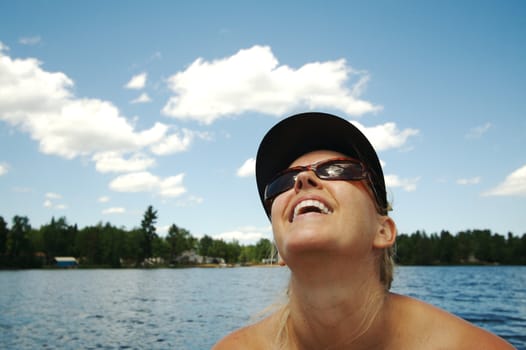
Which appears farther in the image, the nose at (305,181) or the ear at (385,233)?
the ear at (385,233)

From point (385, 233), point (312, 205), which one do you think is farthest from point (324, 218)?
point (385, 233)

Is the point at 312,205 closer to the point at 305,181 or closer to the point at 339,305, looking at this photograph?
the point at 305,181

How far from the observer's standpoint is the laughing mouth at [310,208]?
2.60 m

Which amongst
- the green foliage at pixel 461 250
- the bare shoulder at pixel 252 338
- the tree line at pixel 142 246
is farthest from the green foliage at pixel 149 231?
the bare shoulder at pixel 252 338

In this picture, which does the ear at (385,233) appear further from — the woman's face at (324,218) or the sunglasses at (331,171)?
the sunglasses at (331,171)

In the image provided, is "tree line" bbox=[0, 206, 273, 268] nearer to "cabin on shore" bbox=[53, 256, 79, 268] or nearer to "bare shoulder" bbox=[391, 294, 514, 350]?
"cabin on shore" bbox=[53, 256, 79, 268]

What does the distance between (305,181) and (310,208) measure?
21 cm

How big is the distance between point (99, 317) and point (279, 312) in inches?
822

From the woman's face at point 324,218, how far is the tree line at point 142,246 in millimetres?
108274

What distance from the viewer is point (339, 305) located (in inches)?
103

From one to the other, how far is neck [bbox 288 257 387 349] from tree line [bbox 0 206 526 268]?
355 ft

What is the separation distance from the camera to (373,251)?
2857 millimetres

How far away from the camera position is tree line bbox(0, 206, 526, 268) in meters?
115

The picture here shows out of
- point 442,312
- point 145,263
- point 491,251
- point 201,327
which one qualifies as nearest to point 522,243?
point 491,251
